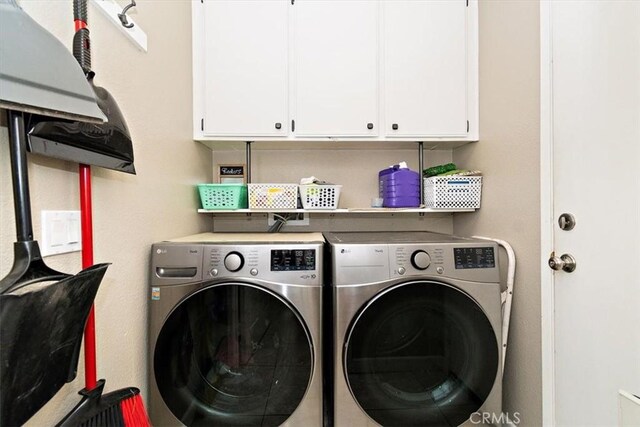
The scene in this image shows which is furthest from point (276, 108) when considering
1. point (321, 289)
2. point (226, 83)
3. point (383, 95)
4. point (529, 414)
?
point (529, 414)

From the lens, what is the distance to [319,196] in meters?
1.53

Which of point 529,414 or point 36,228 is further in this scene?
point 529,414

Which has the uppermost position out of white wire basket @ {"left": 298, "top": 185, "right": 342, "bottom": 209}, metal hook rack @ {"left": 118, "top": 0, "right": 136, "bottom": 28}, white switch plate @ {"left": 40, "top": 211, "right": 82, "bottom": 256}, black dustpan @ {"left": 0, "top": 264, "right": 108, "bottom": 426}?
metal hook rack @ {"left": 118, "top": 0, "right": 136, "bottom": 28}

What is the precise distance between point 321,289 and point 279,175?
0.99m

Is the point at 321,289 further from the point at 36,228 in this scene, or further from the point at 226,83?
the point at 226,83

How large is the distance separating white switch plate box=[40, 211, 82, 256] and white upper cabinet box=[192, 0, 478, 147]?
0.88 m

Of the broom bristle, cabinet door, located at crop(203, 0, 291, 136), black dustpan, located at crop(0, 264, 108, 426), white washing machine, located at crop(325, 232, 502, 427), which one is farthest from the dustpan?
cabinet door, located at crop(203, 0, 291, 136)

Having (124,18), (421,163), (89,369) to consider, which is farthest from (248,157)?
(89,369)

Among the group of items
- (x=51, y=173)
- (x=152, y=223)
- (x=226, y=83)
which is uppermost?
(x=226, y=83)

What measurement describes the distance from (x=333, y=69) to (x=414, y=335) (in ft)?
4.69

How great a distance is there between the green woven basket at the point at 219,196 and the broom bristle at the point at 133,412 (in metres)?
0.95

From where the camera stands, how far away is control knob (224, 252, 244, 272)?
1.03 m

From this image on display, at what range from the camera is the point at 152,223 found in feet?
3.62

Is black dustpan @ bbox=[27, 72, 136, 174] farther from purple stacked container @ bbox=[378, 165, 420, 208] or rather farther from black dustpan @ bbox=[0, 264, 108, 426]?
purple stacked container @ bbox=[378, 165, 420, 208]
